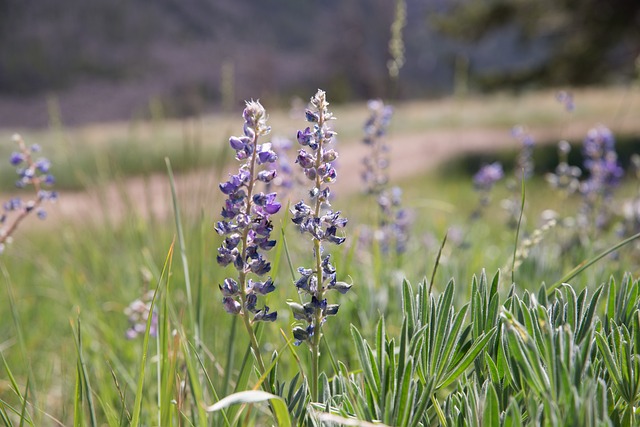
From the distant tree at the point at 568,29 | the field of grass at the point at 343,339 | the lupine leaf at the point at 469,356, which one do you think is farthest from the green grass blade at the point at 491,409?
the distant tree at the point at 568,29

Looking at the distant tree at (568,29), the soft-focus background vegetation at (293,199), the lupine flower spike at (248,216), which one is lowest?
the soft-focus background vegetation at (293,199)

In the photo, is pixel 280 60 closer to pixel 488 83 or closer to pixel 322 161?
pixel 488 83

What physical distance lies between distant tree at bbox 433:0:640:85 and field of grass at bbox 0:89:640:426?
8.05 meters

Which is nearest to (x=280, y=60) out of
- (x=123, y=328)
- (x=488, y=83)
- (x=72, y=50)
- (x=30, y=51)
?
(x=72, y=50)

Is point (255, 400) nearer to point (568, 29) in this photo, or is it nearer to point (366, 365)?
point (366, 365)

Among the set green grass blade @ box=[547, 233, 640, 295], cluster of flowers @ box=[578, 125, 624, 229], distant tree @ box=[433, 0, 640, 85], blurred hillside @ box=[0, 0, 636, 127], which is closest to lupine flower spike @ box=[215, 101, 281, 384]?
green grass blade @ box=[547, 233, 640, 295]

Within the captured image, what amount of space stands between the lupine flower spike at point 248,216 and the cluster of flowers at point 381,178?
1.26 meters

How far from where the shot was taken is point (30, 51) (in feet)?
231

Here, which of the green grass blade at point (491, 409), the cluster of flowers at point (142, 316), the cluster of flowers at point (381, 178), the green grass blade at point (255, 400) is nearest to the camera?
the green grass blade at point (255, 400)

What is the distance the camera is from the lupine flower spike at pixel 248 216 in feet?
3.24

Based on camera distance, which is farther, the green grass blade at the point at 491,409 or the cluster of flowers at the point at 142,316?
the cluster of flowers at the point at 142,316

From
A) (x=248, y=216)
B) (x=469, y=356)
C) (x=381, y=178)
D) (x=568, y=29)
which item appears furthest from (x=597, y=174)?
(x=568, y=29)

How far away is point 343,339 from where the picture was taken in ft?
6.18

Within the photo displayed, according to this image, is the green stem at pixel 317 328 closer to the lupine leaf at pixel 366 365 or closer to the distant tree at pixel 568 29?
the lupine leaf at pixel 366 365
